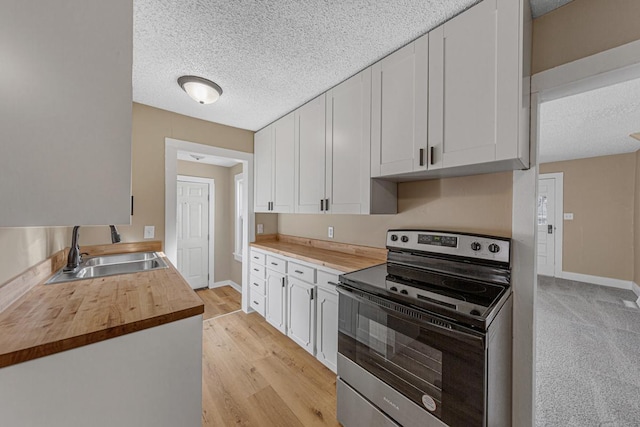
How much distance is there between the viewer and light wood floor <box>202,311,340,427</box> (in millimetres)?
1623

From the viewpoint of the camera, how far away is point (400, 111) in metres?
1.59

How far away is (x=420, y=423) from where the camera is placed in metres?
1.13

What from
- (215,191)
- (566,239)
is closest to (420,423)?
(215,191)

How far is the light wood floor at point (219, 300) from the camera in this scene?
3.29 metres

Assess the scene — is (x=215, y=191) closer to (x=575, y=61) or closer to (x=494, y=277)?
(x=494, y=277)

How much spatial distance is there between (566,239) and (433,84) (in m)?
5.62

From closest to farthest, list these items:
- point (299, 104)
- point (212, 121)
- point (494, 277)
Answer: point (494, 277)
point (299, 104)
point (212, 121)

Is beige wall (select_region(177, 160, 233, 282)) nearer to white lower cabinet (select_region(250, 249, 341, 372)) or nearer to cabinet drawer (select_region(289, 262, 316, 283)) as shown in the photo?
white lower cabinet (select_region(250, 249, 341, 372))

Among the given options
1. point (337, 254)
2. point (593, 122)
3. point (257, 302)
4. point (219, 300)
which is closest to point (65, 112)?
point (337, 254)

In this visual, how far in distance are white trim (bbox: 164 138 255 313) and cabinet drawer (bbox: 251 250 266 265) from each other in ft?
0.62

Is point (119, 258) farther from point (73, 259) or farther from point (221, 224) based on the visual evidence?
point (221, 224)

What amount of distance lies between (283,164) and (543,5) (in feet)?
7.29

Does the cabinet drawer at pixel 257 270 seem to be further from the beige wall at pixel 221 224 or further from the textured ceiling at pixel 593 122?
the textured ceiling at pixel 593 122

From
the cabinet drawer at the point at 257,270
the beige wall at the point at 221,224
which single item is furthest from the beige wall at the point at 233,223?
the cabinet drawer at the point at 257,270
